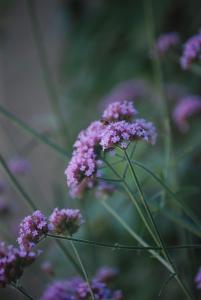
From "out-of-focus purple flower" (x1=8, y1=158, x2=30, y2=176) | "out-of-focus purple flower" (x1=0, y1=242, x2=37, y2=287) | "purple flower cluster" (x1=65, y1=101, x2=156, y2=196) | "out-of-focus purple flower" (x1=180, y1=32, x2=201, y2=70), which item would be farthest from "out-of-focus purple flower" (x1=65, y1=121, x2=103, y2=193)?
"out-of-focus purple flower" (x1=8, y1=158, x2=30, y2=176)

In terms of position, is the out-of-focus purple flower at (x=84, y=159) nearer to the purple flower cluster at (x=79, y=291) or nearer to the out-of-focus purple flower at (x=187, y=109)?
the purple flower cluster at (x=79, y=291)

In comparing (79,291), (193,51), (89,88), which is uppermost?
(89,88)

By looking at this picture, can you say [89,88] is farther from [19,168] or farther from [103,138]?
[103,138]

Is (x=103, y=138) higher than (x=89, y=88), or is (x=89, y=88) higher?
(x=89, y=88)

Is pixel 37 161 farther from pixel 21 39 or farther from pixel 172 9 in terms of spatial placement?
pixel 172 9

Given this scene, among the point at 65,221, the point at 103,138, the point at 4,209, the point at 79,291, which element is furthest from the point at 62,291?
the point at 4,209

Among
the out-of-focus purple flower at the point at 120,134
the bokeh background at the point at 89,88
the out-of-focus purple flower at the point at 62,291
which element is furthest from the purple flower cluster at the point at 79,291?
the bokeh background at the point at 89,88
